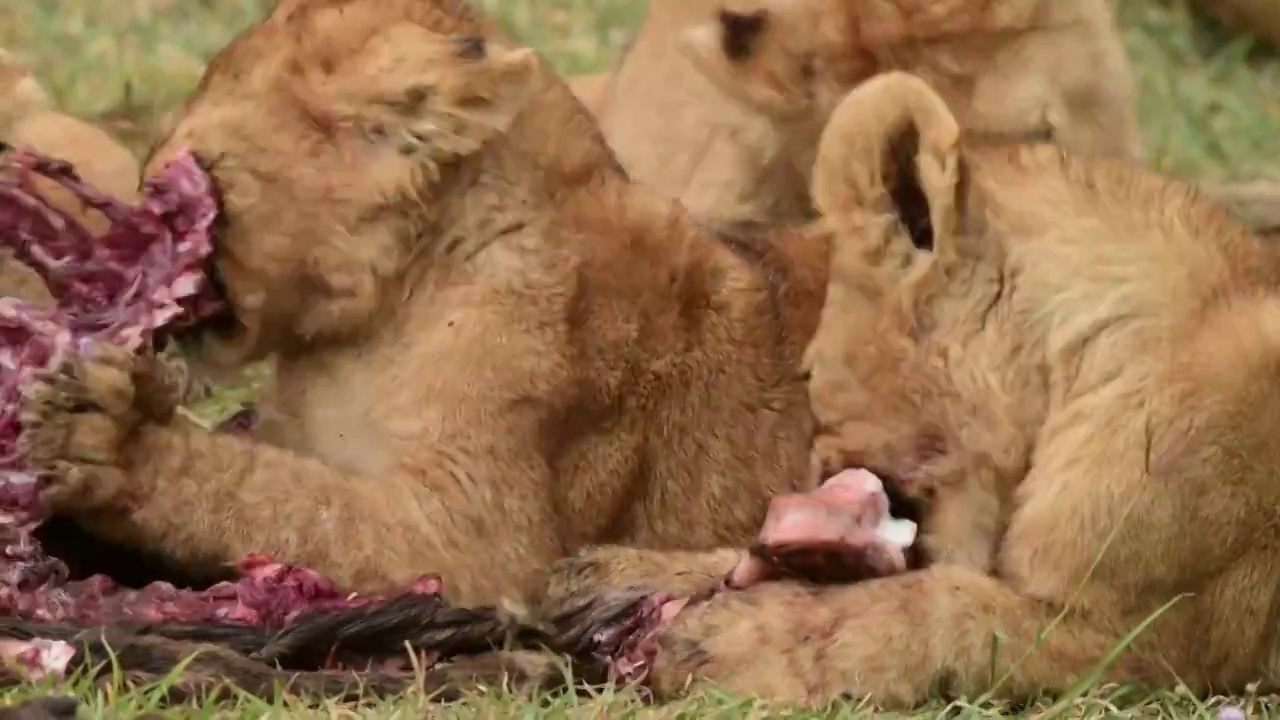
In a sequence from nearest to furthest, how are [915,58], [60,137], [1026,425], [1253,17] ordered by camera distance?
[1026,425], [60,137], [915,58], [1253,17]

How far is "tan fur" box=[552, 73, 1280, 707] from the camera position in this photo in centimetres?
209

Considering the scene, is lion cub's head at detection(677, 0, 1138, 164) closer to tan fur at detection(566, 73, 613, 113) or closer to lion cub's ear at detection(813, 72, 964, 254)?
tan fur at detection(566, 73, 613, 113)

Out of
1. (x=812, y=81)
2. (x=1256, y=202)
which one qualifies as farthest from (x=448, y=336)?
(x=1256, y=202)

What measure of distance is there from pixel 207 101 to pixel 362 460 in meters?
0.51

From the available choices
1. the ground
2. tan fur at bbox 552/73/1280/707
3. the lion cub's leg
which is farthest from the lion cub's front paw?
the ground

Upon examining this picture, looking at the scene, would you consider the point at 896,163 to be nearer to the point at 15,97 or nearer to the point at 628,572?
the point at 628,572

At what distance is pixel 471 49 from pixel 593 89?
171 centimetres

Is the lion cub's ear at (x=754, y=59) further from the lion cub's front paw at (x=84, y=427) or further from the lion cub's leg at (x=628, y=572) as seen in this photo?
the lion cub's front paw at (x=84, y=427)

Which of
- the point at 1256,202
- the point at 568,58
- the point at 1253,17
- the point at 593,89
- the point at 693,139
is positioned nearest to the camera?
the point at 693,139

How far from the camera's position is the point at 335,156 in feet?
7.57

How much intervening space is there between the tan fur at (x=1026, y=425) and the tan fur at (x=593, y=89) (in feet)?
5.28

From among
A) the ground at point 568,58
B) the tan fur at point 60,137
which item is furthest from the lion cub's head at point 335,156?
the ground at point 568,58

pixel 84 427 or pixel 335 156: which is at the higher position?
pixel 335 156

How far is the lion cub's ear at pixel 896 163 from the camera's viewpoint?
7.54 ft
